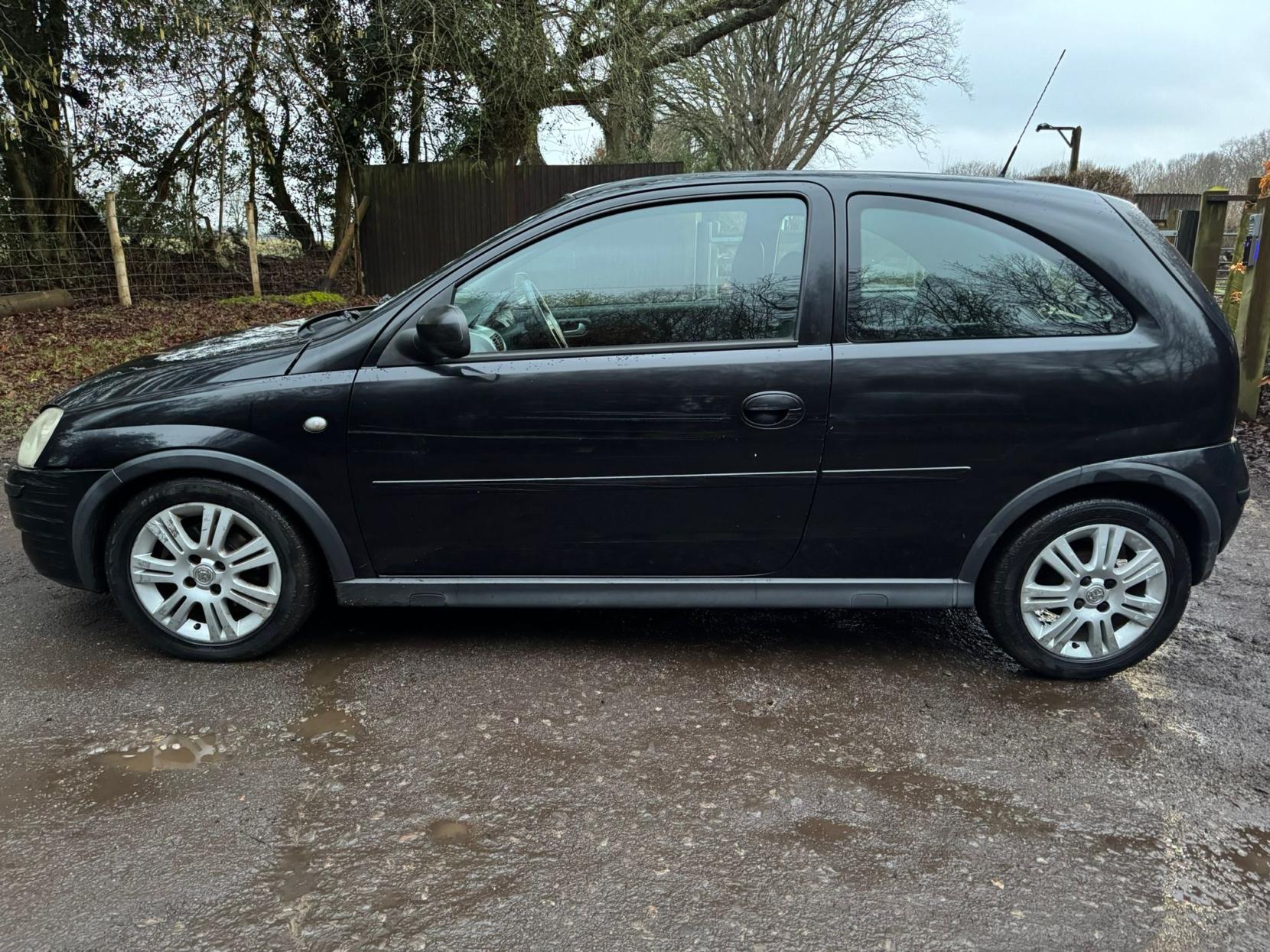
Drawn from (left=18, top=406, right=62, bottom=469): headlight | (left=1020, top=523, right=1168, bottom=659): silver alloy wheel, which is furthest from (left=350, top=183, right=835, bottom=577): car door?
(left=18, top=406, right=62, bottom=469): headlight

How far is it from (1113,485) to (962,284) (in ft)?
2.89

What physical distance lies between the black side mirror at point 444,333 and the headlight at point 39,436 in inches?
56.7

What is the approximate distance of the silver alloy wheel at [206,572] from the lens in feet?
10.9

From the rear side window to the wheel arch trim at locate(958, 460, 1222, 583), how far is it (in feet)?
1.57

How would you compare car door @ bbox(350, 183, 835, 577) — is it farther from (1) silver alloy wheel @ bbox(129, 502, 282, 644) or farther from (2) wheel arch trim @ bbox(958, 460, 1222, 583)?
(2) wheel arch trim @ bbox(958, 460, 1222, 583)

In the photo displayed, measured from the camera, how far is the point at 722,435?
3174mm

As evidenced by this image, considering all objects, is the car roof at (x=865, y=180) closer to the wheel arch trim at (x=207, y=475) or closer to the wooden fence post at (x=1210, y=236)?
the wheel arch trim at (x=207, y=475)

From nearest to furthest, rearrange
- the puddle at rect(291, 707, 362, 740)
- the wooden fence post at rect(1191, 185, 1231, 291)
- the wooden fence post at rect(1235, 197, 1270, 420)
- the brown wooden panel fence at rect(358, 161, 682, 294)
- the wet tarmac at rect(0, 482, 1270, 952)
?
the wet tarmac at rect(0, 482, 1270, 952) → the puddle at rect(291, 707, 362, 740) → the wooden fence post at rect(1235, 197, 1270, 420) → the wooden fence post at rect(1191, 185, 1231, 291) → the brown wooden panel fence at rect(358, 161, 682, 294)

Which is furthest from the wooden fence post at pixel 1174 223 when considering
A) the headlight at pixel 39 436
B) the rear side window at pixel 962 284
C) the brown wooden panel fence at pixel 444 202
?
the headlight at pixel 39 436

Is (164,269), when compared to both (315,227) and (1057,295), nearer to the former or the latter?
(315,227)

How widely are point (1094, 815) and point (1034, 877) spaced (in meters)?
0.38

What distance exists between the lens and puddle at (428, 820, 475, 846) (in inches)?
96.1

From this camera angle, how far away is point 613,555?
3340 mm

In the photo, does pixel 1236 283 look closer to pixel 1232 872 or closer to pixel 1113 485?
pixel 1113 485
